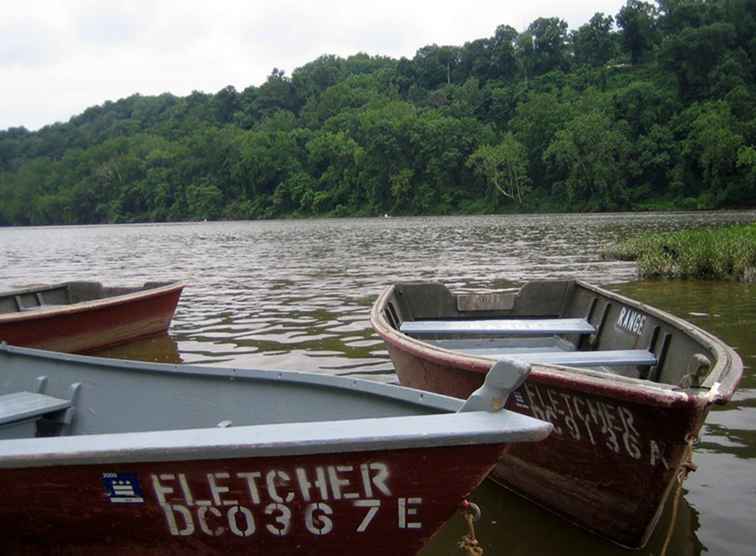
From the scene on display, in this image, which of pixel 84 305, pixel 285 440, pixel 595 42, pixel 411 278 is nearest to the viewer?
pixel 285 440

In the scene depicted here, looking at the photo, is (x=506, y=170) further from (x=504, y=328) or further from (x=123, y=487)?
(x=123, y=487)

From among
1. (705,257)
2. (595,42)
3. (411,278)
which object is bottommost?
(411,278)

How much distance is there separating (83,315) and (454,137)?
81.0 m

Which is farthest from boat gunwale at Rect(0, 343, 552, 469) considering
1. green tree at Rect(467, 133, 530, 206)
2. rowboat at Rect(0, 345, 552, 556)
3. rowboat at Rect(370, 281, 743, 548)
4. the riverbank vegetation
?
green tree at Rect(467, 133, 530, 206)

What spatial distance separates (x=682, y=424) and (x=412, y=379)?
2.80 m

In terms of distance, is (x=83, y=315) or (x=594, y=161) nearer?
(x=83, y=315)

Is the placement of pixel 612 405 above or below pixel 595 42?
below

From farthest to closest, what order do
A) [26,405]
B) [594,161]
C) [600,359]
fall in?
[594,161], [600,359], [26,405]

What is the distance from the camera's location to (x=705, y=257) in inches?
606

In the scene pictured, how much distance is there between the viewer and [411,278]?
1847cm

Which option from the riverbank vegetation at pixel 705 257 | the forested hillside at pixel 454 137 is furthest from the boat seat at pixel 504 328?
the forested hillside at pixel 454 137

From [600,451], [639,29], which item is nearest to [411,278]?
[600,451]

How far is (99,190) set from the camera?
119 m

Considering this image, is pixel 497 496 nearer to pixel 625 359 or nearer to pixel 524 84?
pixel 625 359
